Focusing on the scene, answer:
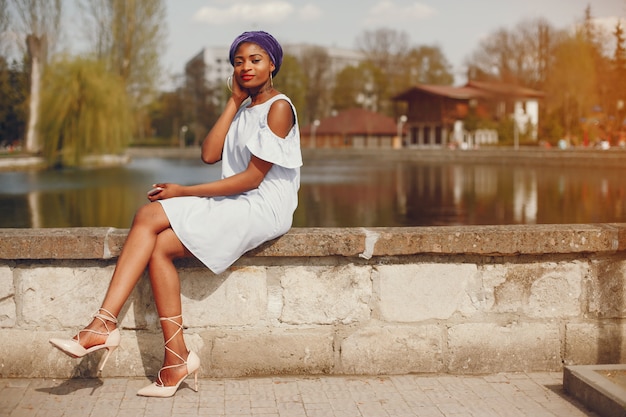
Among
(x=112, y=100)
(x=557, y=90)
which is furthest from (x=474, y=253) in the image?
(x=557, y=90)

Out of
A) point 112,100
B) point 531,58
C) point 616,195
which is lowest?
point 616,195

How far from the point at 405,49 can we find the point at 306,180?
4806 centimetres

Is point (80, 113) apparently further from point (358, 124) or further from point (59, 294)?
point (358, 124)

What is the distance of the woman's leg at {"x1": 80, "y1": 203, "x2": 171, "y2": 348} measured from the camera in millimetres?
3486

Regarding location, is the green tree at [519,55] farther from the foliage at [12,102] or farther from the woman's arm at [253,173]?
the woman's arm at [253,173]

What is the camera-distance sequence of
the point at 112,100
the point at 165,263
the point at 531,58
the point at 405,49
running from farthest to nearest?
the point at 405,49, the point at 531,58, the point at 112,100, the point at 165,263

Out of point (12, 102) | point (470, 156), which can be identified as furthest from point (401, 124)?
point (12, 102)

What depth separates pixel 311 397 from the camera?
143 inches

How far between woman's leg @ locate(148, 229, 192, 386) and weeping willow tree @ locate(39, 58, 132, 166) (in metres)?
37.5

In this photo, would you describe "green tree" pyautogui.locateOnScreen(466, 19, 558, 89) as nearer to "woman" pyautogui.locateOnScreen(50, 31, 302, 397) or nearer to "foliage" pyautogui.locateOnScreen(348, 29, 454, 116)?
"foliage" pyautogui.locateOnScreen(348, 29, 454, 116)

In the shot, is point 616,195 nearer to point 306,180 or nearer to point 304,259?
point 306,180

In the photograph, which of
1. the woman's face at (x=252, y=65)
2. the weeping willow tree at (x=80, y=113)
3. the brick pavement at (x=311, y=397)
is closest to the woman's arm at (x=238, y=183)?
the woman's face at (x=252, y=65)

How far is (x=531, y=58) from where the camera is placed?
7050 centimetres

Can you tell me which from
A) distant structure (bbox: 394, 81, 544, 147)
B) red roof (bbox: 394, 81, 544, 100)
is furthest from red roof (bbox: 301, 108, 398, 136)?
red roof (bbox: 394, 81, 544, 100)
